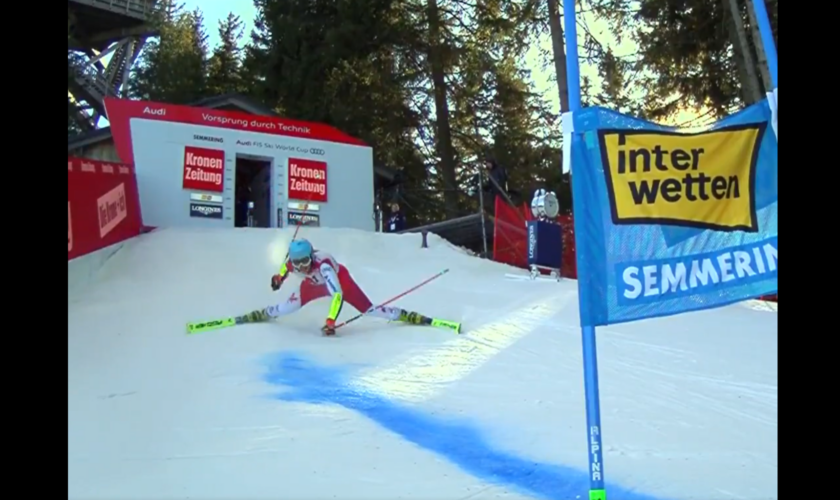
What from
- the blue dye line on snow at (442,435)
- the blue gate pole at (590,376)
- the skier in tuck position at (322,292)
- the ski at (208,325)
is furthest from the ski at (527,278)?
the blue gate pole at (590,376)

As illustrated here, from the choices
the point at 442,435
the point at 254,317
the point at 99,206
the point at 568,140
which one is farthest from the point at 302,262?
the point at 568,140

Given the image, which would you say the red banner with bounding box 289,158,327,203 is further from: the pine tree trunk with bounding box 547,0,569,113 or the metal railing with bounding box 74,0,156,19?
the metal railing with bounding box 74,0,156,19

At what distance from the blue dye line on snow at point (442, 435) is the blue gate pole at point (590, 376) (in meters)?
0.83

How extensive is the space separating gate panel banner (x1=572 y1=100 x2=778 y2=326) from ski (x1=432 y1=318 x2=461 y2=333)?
554cm

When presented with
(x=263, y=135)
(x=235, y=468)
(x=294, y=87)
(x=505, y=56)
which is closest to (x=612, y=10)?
(x=505, y=56)

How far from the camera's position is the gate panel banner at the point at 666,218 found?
13.2 feet

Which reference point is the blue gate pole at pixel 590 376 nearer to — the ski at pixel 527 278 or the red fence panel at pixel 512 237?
the ski at pixel 527 278

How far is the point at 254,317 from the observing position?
9.65m

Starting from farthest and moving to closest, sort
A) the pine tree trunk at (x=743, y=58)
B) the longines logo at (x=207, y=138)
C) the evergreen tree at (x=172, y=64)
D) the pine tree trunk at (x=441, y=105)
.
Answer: the evergreen tree at (x=172, y=64)
the pine tree trunk at (x=441, y=105)
the longines logo at (x=207, y=138)
the pine tree trunk at (x=743, y=58)

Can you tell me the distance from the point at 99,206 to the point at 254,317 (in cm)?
524

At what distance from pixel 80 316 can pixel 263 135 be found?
9.71 m

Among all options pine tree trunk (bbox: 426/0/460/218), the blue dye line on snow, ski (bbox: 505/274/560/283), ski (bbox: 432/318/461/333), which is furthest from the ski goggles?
pine tree trunk (bbox: 426/0/460/218)

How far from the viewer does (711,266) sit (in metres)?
4.16

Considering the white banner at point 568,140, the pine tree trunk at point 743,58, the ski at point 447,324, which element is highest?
the pine tree trunk at point 743,58
